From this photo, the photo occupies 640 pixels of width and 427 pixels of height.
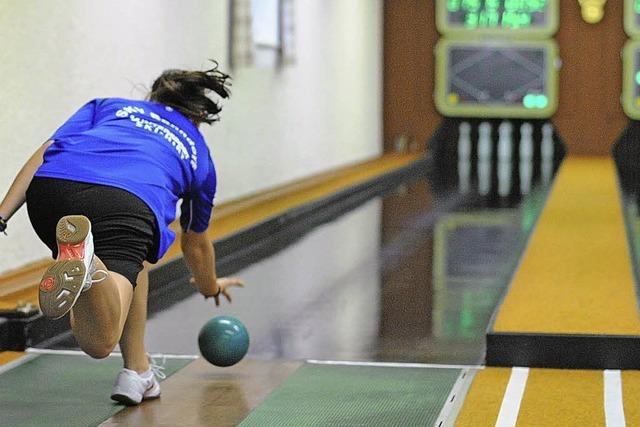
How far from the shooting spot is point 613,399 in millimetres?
3779

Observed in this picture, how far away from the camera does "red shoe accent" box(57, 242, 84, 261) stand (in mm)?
2928

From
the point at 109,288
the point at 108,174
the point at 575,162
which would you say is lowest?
the point at 575,162

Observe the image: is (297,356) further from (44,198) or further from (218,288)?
(44,198)

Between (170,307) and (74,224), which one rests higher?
(74,224)

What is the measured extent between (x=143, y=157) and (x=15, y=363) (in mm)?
1266

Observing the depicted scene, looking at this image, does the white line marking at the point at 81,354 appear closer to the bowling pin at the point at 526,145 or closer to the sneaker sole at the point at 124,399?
the sneaker sole at the point at 124,399

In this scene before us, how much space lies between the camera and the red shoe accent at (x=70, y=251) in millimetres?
2928

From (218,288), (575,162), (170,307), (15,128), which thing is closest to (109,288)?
(218,288)

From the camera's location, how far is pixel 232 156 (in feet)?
31.3

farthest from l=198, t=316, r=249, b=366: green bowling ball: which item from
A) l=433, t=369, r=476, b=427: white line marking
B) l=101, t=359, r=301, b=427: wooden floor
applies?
l=433, t=369, r=476, b=427: white line marking

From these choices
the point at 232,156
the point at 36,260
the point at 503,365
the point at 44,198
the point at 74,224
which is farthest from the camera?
the point at 232,156

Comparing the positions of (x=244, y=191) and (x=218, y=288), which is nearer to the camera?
(x=218, y=288)

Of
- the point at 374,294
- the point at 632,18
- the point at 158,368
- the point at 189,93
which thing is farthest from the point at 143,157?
the point at 632,18

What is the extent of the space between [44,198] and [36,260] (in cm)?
291
